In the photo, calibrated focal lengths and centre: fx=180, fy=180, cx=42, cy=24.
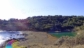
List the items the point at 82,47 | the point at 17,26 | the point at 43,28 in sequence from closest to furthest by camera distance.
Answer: the point at 82,47 → the point at 43,28 → the point at 17,26

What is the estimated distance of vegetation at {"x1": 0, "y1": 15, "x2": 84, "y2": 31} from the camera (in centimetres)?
10631

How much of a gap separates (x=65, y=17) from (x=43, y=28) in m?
28.6

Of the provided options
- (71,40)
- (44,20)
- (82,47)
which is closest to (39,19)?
(44,20)

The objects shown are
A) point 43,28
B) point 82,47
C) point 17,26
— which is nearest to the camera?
point 82,47

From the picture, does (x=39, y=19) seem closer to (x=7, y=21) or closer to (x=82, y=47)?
(x=7, y=21)

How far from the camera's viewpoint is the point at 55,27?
109 meters

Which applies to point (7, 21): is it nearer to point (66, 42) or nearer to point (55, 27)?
point (55, 27)

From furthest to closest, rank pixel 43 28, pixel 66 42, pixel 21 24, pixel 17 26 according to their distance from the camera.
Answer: pixel 21 24, pixel 17 26, pixel 43 28, pixel 66 42

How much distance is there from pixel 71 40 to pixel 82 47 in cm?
805

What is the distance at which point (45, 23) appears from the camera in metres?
115

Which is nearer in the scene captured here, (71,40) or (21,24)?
(71,40)

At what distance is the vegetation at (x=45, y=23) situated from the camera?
106m

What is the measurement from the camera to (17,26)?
112500 mm

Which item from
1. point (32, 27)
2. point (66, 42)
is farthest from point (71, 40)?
point (32, 27)
